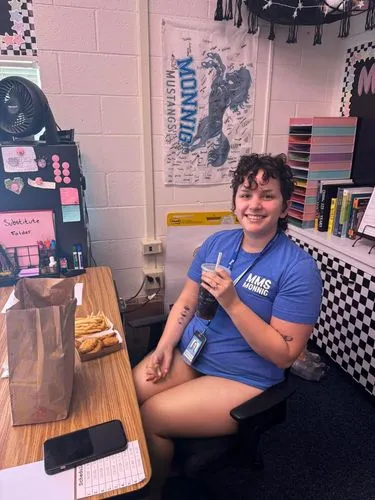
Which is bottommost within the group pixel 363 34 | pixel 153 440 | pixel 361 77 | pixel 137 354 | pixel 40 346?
pixel 137 354

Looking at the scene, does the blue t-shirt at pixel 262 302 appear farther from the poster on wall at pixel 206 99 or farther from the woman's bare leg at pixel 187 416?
the poster on wall at pixel 206 99

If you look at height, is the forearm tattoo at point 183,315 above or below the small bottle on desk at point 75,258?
below

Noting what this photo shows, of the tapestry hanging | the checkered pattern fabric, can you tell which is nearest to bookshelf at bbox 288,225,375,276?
the checkered pattern fabric

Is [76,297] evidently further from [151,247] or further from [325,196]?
[325,196]

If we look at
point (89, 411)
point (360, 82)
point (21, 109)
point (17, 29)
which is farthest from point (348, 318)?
point (17, 29)

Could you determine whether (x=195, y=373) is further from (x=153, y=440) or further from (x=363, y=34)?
(x=363, y=34)

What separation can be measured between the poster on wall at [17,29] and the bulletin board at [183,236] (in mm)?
1120

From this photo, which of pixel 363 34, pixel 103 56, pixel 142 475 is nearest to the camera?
pixel 142 475

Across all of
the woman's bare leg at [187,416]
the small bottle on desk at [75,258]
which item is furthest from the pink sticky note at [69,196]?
the woman's bare leg at [187,416]

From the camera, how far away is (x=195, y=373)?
1.32m

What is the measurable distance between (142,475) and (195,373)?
62cm

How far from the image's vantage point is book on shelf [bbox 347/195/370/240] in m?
1.95

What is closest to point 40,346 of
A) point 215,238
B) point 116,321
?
point 116,321

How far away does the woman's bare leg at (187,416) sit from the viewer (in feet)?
3.53
